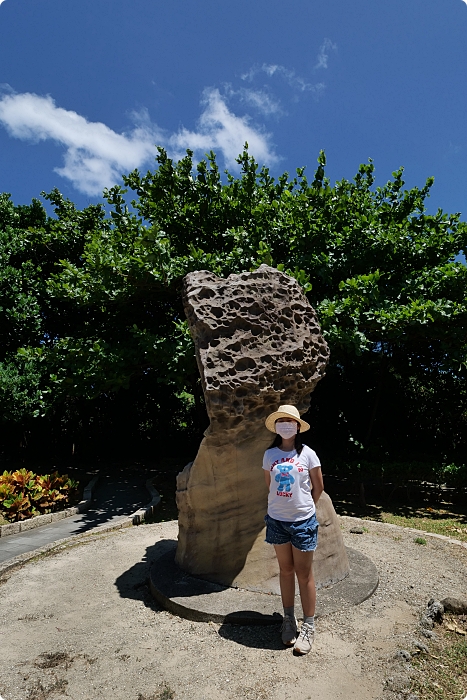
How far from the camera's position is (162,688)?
330 cm

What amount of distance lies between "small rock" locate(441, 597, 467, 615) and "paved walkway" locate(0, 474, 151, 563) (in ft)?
18.3

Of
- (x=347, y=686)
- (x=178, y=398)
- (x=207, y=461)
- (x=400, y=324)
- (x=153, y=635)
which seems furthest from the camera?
(x=178, y=398)

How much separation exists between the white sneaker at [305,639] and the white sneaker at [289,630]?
0.07 meters

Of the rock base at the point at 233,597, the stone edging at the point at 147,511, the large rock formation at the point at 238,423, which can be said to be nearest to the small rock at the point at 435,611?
the rock base at the point at 233,597

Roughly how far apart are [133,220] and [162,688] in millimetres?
9880

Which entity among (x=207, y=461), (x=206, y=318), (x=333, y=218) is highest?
(x=333, y=218)

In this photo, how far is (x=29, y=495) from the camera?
9109 mm

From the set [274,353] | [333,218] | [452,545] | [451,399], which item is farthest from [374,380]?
[274,353]

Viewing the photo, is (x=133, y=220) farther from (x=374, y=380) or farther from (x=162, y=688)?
(x=162, y=688)

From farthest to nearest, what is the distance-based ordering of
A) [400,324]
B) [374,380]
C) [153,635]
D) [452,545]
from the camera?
[374,380]
[400,324]
[452,545]
[153,635]

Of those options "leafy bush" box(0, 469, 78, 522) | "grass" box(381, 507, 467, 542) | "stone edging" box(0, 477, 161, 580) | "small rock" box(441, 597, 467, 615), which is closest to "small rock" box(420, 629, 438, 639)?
"small rock" box(441, 597, 467, 615)

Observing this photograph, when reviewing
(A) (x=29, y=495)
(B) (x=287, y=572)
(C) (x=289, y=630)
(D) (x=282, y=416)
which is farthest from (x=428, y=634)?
(A) (x=29, y=495)

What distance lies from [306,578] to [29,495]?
694 cm

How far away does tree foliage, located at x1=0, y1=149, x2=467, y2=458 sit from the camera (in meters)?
9.35
